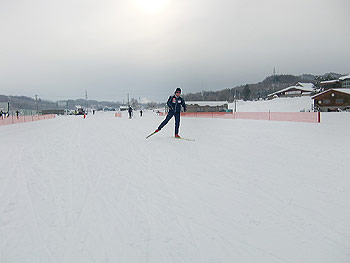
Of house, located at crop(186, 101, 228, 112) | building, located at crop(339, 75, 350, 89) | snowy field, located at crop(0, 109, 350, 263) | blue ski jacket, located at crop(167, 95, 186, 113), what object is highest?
building, located at crop(339, 75, 350, 89)

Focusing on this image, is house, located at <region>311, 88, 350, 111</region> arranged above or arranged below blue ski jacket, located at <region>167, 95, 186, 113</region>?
above

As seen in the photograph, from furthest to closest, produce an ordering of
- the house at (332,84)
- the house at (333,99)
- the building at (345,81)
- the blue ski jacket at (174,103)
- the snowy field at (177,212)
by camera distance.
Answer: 1. the house at (332,84)
2. the building at (345,81)
3. the house at (333,99)
4. the blue ski jacket at (174,103)
5. the snowy field at (177,212)

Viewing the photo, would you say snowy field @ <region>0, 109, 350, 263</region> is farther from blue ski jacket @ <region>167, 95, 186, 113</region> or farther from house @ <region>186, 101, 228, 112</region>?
house @ <region>186, 101, 228, 112</region>

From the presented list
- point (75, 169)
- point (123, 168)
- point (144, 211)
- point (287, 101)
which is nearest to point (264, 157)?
point (123, 168)

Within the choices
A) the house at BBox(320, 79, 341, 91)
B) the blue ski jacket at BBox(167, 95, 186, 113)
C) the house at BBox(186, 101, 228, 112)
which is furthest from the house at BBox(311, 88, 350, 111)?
the blue ski jacket at BBox(167, 95, 186, 113)

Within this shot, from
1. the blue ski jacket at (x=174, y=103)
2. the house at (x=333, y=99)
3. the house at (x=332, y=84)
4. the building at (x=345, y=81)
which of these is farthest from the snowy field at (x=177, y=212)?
the house at (x=332, y=84)

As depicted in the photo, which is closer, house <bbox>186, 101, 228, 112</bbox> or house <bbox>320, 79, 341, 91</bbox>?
house <bbox>320, 79, 341, 91</bbox>

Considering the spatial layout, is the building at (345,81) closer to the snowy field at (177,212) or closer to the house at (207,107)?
the house at (207,107)

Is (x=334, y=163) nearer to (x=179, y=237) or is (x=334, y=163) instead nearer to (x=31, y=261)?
(x=179, y=237)

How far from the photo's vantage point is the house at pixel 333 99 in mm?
47281

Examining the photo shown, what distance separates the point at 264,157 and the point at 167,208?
3650mm

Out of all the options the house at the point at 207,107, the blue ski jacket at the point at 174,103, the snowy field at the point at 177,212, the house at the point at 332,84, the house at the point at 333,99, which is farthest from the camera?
the house at the point at 207,107

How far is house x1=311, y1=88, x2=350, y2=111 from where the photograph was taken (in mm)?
47281

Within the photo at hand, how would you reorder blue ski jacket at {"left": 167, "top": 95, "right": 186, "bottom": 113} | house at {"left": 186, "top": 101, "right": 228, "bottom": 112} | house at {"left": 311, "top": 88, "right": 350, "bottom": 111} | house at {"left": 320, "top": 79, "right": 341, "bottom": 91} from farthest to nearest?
1. house at {"left": 186, "top": 101, "right": 228, "bottom": 112}
2. house at {"left": 320, "top": 79, "right": 341, "bottom": 91}
3. house at {"left": 311, "top": 88, "right": 350, "bottom": 111}
4. blue ski jacket at {"left": 167, "top": 95, "right": 186, "bottom": 113}
